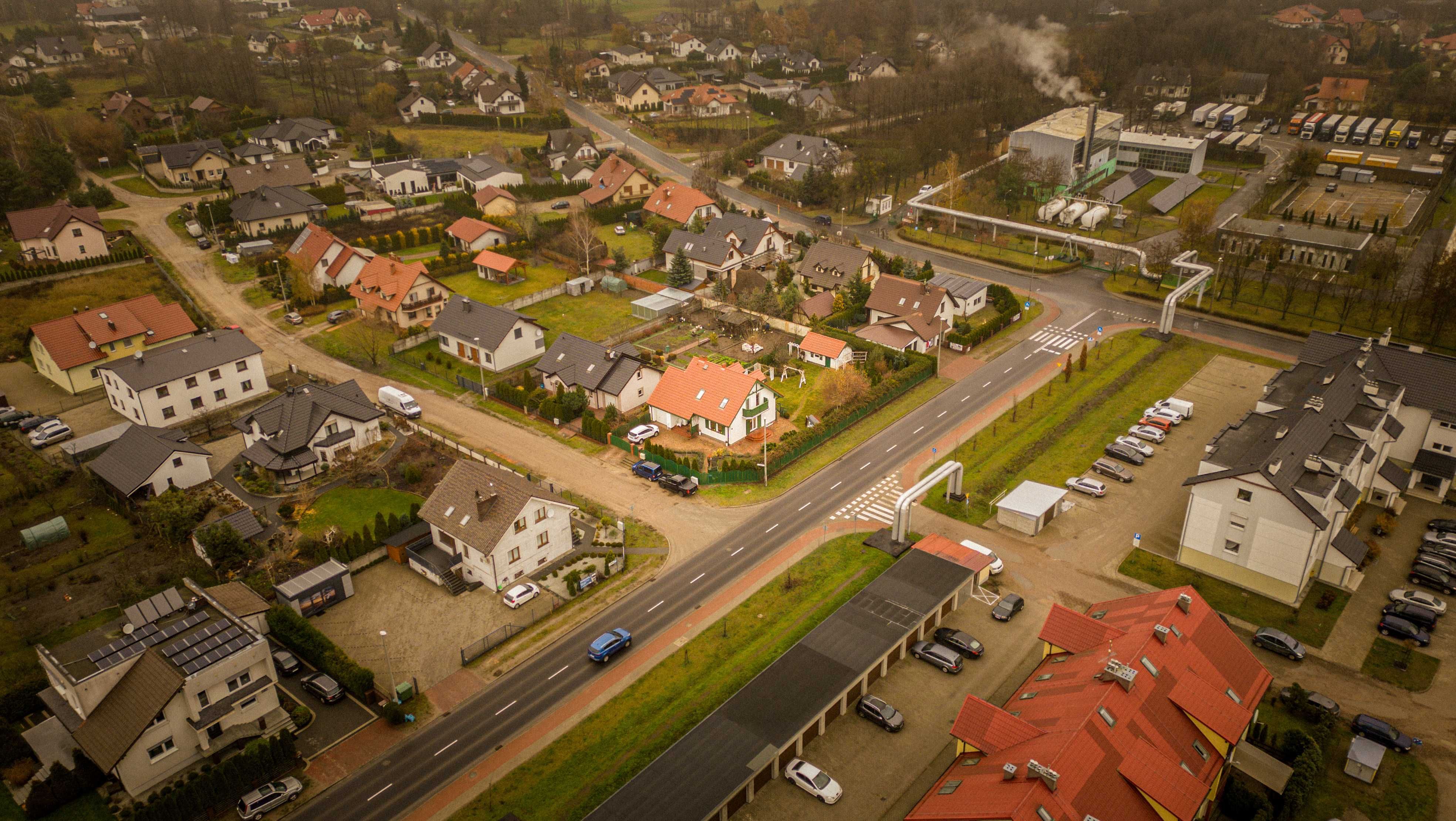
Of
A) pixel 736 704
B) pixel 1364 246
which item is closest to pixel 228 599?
pixel 736 704

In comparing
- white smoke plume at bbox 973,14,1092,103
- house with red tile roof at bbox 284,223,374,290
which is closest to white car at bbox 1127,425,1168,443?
house with red tile roof at bbox 284,223,374,290

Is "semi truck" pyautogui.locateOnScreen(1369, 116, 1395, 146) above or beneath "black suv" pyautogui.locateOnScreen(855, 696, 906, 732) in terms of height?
above

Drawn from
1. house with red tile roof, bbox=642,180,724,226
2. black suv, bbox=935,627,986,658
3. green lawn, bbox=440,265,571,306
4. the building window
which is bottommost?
black suv, bbox=935,627,986,658

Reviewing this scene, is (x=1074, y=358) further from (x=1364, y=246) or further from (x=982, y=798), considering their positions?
(x=982, y=798)

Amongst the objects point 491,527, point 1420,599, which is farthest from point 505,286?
point 1420,599

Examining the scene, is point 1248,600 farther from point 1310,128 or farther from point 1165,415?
point 1310,128

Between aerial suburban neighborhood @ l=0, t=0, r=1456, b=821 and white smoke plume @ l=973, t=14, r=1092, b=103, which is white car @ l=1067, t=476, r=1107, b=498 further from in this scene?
white smoke plume @ l=973, t=14, r=1092, b=103
